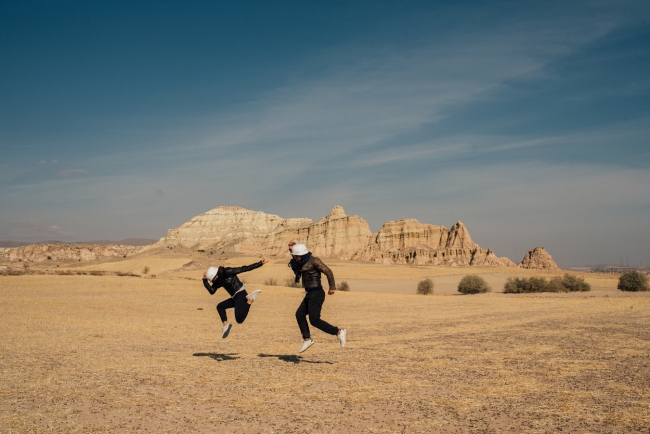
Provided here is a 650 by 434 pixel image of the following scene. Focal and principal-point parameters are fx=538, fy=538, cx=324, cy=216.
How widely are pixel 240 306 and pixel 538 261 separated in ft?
414

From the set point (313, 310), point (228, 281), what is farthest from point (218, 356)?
point (313, 310)

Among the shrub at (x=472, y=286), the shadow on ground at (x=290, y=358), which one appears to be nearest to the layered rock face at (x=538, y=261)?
the shrub at (x=472, y=286)

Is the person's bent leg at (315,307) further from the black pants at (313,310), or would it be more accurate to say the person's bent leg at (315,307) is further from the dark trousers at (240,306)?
the dark trousers at (240,306)

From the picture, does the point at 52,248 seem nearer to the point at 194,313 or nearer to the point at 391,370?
the point at 194,313

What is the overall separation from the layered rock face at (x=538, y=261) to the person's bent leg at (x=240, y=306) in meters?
123

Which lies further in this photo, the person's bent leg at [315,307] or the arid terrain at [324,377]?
the person's bent leg at [315,307]

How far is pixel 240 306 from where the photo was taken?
1187 centimetres

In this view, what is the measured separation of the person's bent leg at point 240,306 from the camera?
11836 millimetres

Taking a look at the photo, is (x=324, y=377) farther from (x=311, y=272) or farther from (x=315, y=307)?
(x=311, y=272)

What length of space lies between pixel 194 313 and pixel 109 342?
10395 millimetres

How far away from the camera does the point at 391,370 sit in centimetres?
1012

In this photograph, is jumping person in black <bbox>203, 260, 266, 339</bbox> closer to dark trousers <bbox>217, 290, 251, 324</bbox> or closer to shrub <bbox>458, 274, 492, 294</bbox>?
dark trousers <bbox>217, 290, 251, 324</bbox>

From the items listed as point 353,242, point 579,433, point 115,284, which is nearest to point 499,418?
point 579,433

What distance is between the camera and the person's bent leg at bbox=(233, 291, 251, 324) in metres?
11.8
